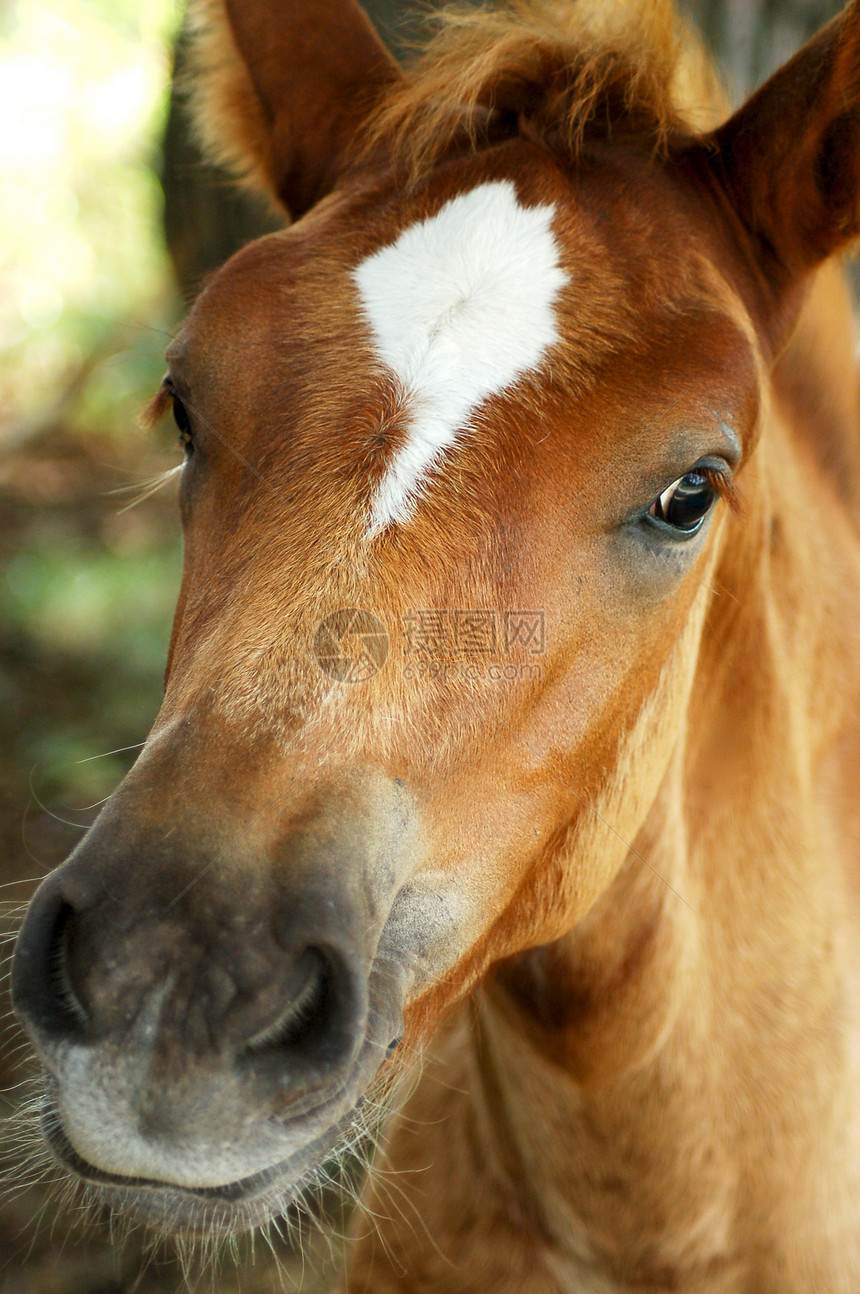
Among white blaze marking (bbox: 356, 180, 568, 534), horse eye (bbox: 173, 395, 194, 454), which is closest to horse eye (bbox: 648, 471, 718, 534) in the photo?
white blaze marking (bbox: 356, 180, 568, 534)

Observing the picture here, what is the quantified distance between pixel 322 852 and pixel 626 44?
1391 mm

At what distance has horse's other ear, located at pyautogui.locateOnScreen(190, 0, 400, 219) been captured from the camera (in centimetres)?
196

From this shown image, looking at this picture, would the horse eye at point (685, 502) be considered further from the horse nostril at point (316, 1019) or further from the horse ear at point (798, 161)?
the horse nostril at point (316, 1019)

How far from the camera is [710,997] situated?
182 cm

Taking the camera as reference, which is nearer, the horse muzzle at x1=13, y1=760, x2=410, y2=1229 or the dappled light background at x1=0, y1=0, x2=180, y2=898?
the horse muzzle at x1=13, y1=760, x2=410, y2=1229

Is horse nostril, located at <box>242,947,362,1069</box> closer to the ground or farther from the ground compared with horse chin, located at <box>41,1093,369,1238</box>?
farther from the ground

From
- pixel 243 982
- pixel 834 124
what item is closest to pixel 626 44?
pixel 834 124

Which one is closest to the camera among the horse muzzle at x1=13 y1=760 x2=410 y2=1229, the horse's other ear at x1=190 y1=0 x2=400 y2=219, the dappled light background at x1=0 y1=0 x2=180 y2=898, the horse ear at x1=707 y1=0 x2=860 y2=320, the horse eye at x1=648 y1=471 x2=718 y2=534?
the horse muzzle at x1=13 y1=760 x2=410 y2=1229

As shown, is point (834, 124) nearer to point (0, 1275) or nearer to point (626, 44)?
point (626, 44)

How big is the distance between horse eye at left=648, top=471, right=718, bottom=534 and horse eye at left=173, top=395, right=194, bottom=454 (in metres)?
0.72

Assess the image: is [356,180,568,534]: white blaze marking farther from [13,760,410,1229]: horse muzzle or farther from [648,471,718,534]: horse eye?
[13,760,410,1229]: horse muzzle

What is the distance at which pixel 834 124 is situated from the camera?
1.60 meters

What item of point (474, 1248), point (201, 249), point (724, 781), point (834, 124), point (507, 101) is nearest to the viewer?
point (834, 124)

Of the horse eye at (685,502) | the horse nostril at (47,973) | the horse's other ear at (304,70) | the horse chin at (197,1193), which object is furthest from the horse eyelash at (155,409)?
the horse chin at (197,1193)
